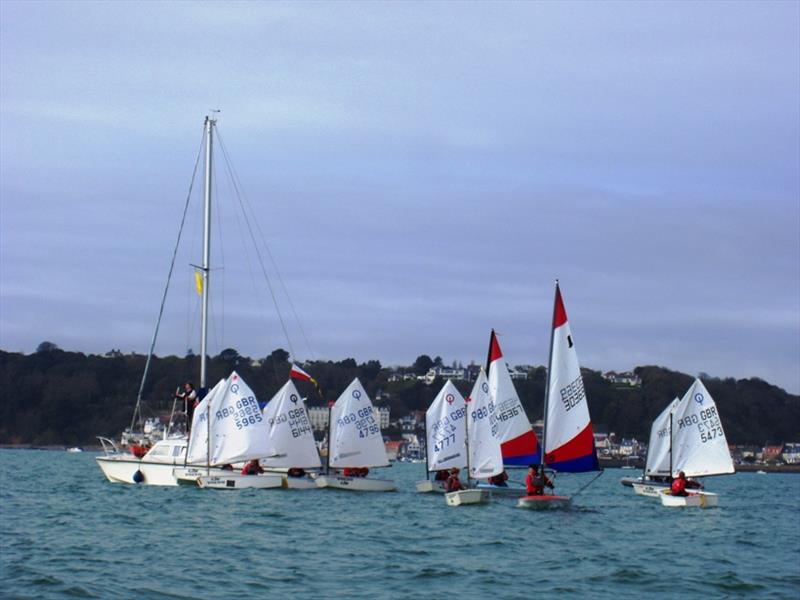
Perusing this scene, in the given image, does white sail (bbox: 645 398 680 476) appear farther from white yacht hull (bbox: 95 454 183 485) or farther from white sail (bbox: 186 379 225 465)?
white yacht hull (bbox: 95 454 183 485)

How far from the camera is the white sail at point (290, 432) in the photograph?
47.9 m

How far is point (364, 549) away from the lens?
28.6 meters

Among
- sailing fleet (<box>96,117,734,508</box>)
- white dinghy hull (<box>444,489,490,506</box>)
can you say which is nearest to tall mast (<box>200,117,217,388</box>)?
sailing fleet (<box>96,117,734,508</box>)

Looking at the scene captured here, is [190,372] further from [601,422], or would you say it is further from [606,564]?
[606,564]

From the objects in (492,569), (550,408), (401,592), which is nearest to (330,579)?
(401,592)

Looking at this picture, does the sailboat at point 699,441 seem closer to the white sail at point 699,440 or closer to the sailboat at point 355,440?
the white sail at point 699,440

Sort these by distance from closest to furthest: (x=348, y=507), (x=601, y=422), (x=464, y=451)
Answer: (x=348, y=507) < (x=464, y=451) < (x=601, y=422)

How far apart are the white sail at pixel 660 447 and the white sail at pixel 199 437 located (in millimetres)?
22577

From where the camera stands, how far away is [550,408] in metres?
38.2

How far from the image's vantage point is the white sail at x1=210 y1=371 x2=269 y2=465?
1781 inches

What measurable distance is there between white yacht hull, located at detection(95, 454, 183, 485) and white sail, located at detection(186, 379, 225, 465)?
654 mm

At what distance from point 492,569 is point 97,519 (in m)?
12.3

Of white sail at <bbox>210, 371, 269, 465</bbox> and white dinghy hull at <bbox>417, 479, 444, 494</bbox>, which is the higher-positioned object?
white sail at <bbox>210, 371, 269, 465</bbox>

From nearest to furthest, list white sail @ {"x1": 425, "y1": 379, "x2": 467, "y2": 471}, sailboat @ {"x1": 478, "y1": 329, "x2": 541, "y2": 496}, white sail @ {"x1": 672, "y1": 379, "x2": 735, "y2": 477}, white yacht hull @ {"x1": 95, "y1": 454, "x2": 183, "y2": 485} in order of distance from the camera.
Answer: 1. sailboat @ {"x1": 478, "y1": 329, "x2": 541, "y2": 496}
2. white yacht hull @ {"x1": 95, "y1": 454, "x2": 183, "y2": 485}
3. white sail @ {"x1": 672, "y1": 379, "x2": 735, "y2": 477}
4. white sail @ {"x1": 425, "y1": 379, "x2": 467, "y2": 471}
